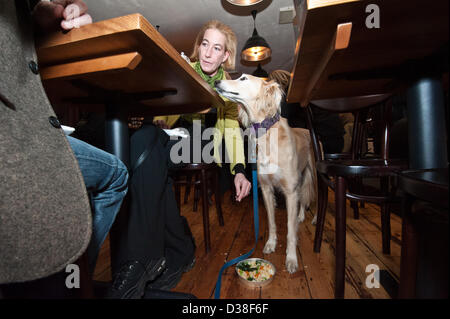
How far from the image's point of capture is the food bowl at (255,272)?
111 cm

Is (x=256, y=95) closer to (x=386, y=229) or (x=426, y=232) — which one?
(x=386, y=229)

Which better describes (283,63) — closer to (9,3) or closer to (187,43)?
(187,43)

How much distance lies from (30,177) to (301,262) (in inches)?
55.7

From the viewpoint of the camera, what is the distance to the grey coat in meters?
0.36

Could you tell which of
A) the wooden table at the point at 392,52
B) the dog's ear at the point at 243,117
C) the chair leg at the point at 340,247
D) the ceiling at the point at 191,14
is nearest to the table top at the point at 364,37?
the wooden table at the point at 392,52

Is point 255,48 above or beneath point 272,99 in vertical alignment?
above

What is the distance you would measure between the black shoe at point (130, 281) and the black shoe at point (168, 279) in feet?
0.59

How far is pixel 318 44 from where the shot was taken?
701mm

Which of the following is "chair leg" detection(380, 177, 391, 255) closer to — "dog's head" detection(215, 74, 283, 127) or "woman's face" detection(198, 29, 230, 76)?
"dog's head" detection(215, 74, 283, 127)

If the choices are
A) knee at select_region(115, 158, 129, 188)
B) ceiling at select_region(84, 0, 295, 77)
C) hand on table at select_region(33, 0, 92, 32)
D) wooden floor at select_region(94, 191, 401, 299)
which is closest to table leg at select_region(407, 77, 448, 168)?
wooden floor at select_region(94, 191, 401, 299)

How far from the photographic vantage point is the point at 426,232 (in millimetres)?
483

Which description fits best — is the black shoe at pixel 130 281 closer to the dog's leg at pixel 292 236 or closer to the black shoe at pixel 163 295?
the black shoe at pixel 163 295

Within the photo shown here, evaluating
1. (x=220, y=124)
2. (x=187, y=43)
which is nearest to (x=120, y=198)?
(x=220, y=124)

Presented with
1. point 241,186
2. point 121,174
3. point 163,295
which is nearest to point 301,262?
point 241,186
